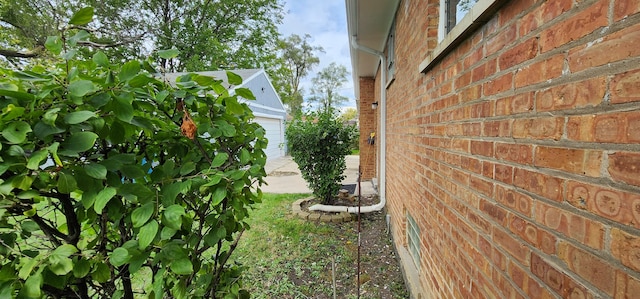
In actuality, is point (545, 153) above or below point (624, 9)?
below

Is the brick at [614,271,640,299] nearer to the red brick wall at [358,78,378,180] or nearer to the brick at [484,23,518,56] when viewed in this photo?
the brick at [484,23,518,56]

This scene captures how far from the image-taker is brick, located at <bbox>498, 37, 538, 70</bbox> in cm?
88

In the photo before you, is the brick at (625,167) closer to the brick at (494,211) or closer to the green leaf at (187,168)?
the brick at (494,211)

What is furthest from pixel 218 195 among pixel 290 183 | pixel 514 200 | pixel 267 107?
pixel 267 107

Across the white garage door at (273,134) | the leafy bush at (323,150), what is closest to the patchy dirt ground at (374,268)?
the leafy bush at (323,150)

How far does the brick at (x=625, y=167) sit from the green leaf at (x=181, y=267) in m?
1.15

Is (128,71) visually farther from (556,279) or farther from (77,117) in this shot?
(556,279)

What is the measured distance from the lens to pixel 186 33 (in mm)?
16938

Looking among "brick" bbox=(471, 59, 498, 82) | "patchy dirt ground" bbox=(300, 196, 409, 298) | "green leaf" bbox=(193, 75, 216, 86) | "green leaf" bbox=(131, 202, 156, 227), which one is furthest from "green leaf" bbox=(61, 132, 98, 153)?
"patchy dirt ground" bbox=(300, 196, 409, 298)

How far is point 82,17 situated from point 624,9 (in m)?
1.41

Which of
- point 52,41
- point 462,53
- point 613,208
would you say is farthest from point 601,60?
point 52,41

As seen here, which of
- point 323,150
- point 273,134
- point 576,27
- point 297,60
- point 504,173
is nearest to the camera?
point 576,27

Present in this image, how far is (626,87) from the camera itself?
0.58 meters

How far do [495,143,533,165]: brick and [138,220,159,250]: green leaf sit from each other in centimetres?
117
